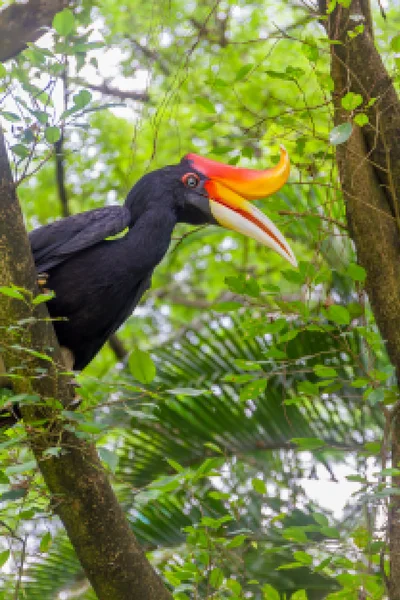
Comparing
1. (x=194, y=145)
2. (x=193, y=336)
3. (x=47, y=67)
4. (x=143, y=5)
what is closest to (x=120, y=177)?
(x=194, y=145)

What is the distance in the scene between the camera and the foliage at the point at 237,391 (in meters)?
2.66

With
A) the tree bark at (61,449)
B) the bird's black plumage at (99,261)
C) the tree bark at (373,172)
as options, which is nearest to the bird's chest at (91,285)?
the bird's black plumage at (99,261)

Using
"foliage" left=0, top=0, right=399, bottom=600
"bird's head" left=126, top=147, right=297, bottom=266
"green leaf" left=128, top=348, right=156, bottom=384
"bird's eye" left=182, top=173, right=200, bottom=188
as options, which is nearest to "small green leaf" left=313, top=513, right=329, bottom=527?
"foliage" left=0, top=0, right=399, bottom=600

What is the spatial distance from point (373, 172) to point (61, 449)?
1.90 meters

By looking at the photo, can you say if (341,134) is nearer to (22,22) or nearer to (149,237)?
(149,237)

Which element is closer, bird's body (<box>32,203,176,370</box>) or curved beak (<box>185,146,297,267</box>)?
bird's body (<box>32,203,176,370</box>)

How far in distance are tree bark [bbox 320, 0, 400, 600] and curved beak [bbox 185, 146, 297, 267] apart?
30 cm

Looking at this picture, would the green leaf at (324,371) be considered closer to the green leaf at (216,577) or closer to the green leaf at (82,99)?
the green leaf at (216,577)

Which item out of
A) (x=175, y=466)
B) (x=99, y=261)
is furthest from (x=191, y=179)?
(x=175, y=466)

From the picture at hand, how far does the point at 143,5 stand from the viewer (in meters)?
5.91

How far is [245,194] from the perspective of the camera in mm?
3686

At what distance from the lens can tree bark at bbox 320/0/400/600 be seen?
138 inches

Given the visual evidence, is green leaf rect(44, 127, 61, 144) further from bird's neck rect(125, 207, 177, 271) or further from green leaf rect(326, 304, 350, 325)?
green leaf rect(326, 304, 350, 325)

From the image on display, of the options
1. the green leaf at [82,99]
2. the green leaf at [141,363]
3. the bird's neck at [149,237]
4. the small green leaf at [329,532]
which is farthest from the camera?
the bird's neck at [149,237]
